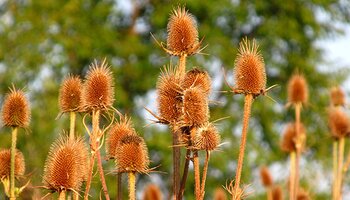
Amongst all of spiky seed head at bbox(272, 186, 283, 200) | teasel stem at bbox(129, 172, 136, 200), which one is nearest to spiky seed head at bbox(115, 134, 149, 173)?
teasel stem at bbox(129, 172, 136, 200)

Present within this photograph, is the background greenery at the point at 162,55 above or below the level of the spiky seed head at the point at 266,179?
above

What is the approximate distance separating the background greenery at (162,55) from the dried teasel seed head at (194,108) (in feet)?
42.5

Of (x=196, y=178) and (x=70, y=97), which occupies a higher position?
(x=70, y=97)

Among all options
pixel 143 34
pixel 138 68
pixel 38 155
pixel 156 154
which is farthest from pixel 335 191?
pixel 143 34

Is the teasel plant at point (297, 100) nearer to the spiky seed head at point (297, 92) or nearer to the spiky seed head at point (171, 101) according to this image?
the spiky seed head at point (297, 92)

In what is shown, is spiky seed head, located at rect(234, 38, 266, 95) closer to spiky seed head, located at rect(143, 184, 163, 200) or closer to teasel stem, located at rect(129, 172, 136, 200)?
teasel stem, located at rect(129, 172, 136, 200)

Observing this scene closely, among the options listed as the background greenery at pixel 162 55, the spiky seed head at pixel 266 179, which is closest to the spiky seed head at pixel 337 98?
the spiky seed head at pixel 266 179

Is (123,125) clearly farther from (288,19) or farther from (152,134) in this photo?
(288,19)

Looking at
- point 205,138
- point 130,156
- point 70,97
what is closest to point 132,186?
point 130,156

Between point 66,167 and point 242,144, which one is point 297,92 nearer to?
point 242,144

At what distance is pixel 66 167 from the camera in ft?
12.3

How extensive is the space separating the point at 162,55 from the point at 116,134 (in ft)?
47.9

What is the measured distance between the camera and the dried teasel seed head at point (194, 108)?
Answer: 11.7 ft

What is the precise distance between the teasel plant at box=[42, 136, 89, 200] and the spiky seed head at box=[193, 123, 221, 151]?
0.52 meters
